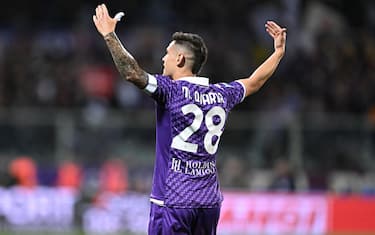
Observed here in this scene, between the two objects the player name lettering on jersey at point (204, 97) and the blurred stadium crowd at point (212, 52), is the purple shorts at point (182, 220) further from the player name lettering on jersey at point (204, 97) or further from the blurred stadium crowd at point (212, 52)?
the blurred stadium crowd at point (212, 52)

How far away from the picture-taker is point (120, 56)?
7.52 metres

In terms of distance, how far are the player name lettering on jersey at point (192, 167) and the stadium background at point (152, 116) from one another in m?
9.07

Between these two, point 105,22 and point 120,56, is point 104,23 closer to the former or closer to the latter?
point 105,22

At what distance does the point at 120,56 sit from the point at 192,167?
0.92 m

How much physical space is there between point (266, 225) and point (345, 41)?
4.65 m

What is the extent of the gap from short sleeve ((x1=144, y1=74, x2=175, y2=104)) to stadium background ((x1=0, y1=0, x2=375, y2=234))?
9323 millimetres

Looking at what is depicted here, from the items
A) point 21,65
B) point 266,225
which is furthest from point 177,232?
point 21,65

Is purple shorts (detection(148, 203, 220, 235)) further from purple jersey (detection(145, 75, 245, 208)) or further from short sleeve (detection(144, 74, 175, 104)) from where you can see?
short sleeve (detection(144, 74, 175, 104))

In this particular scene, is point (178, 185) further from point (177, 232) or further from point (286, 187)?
point (286, 187)

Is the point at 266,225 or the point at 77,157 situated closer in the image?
the point at 266,225

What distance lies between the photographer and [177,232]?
25.2 feet

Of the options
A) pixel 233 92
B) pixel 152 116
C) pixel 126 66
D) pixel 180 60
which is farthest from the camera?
pixel 152 116

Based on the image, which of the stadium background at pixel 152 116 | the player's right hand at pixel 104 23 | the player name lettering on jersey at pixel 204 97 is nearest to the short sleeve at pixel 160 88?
the player name lettering on jersey at pixel 204 97

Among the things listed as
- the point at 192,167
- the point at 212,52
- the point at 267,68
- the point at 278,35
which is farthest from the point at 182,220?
the point at 212,52
